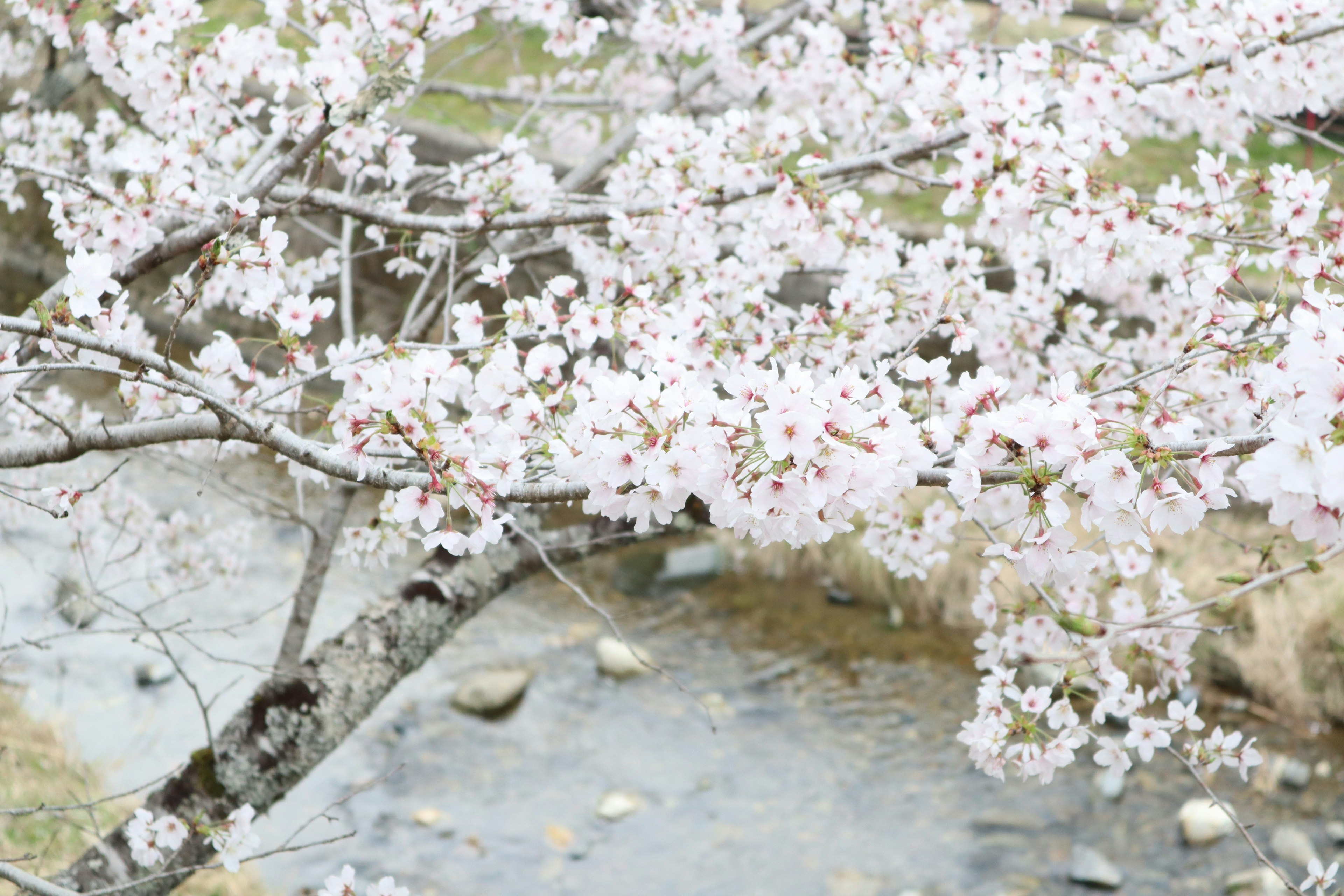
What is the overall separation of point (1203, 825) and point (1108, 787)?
Answer: 17.0 inches

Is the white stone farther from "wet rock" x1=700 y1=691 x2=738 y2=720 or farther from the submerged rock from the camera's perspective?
the submerged rock

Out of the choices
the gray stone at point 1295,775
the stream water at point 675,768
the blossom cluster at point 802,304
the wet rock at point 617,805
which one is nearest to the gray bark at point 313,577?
the blossom cluster at point 802,304

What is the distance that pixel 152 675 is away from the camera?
5.27m

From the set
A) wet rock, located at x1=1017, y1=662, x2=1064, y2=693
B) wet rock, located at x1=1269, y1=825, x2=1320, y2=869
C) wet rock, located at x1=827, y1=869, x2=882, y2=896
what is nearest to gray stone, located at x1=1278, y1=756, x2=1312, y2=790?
wet rock, located at x1=1269, y1=825, x2=1320, y2=869

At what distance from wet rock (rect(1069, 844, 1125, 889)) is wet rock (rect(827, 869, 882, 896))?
87 centimetres

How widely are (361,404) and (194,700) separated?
14.6ft

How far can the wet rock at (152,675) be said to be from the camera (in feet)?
17.3

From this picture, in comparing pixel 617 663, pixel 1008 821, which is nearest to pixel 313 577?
pixel 617 663

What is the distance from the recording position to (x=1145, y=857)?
14.7ft

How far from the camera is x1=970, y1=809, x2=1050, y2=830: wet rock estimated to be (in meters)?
4.67

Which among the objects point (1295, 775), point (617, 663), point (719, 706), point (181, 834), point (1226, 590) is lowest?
point (1295, 775)

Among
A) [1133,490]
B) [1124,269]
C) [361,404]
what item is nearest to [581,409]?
[361,404]

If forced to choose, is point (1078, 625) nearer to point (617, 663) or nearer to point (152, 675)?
point (617, 663)

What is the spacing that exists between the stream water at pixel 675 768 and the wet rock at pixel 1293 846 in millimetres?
77
